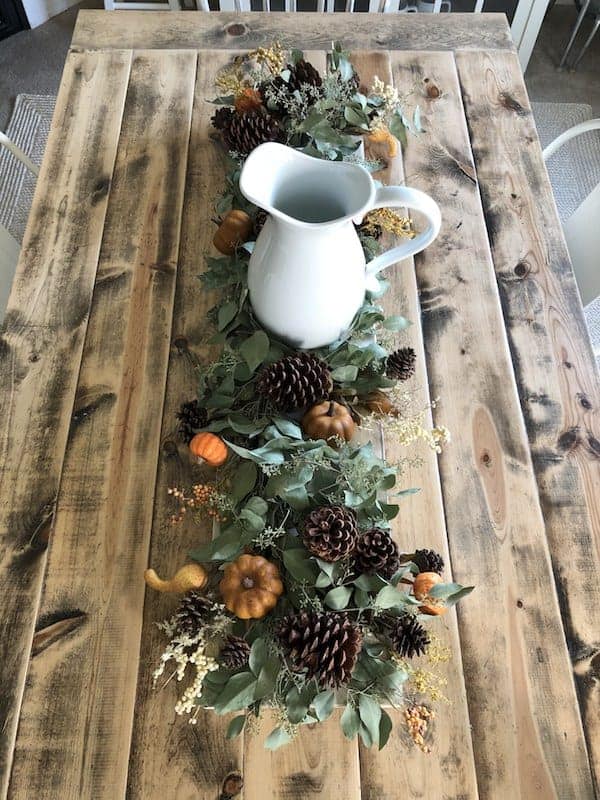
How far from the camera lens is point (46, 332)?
994 millimetres

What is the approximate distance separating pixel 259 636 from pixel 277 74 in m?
0.87

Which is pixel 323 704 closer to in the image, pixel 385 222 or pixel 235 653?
pixel 235 653

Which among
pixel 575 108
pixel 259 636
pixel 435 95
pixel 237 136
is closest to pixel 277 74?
pixel 237 136

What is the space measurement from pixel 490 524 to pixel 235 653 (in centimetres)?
37

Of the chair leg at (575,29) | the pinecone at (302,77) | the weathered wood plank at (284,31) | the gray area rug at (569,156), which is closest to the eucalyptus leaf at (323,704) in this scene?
the pinecone at (302,77)

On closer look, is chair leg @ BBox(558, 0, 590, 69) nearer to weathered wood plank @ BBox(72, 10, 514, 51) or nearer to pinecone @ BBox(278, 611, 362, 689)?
weathered wood plank @ BBox(72, 10, 514, 51)

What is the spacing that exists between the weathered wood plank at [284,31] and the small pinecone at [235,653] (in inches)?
43.9

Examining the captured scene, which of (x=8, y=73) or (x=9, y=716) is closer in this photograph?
(x=9, y=716)

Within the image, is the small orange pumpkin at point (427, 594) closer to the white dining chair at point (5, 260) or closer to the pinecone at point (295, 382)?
the pinecone at point (295, 382)

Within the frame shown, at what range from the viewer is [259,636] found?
0.71 meters

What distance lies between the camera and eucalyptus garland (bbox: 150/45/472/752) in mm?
689

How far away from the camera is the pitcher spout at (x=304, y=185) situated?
71 centimetres

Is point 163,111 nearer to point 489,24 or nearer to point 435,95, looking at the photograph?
point 435,95

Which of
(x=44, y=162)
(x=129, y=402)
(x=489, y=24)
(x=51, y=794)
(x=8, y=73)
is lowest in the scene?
(x=8, y=73)
